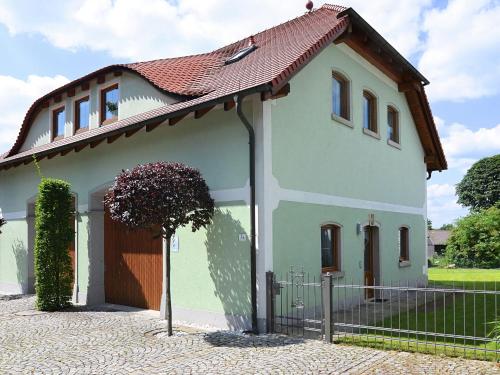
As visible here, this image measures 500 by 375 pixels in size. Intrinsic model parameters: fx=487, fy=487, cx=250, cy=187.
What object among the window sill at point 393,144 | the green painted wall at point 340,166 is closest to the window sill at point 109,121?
the green painted wall at point 340,166

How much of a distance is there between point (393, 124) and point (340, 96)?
12.7 feet

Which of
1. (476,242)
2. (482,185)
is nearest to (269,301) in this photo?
(476,242)

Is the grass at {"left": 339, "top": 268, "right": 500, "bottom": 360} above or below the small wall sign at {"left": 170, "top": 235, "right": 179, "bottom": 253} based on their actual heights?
below

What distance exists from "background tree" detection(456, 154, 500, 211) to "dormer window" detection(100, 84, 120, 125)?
58.8 m

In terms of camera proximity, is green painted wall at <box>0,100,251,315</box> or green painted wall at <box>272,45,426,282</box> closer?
green painted wall at <box>0,100,251,315</box>

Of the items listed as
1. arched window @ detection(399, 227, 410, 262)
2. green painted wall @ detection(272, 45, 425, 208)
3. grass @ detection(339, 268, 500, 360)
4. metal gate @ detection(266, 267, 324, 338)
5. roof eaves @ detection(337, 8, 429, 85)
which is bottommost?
grass @ detection(339, 268, 500, 360)

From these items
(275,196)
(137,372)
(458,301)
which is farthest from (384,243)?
(137,372)

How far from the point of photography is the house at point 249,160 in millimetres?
9242

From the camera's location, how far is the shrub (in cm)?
3434

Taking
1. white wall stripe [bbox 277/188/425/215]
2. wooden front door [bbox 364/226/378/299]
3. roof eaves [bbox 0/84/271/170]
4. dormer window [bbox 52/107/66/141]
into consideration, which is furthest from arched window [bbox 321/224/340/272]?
dormer window [bbox 52/107/66/141]

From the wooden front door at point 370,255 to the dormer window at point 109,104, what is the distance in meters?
7.57

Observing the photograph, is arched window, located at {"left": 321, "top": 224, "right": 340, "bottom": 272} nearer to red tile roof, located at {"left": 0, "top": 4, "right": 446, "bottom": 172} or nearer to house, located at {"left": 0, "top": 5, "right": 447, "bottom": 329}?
house, located at {"left": 0, "top": 5, "right": 447, "bottom": 329}

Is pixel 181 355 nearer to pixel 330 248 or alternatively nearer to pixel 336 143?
pixel 330 248

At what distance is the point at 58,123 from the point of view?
15.5m
